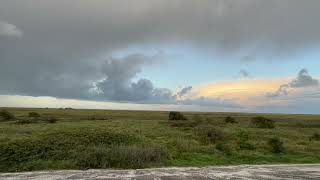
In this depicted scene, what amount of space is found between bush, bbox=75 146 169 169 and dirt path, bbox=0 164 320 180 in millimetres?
2006

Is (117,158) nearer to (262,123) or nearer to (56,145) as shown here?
(56,145)

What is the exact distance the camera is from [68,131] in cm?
2962

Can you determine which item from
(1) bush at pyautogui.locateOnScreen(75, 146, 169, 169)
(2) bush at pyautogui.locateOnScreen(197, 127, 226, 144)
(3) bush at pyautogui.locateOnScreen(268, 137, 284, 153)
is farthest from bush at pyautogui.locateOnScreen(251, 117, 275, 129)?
(1) bush at pyautogui.locateOnScreen(75, 146, 169, 169)

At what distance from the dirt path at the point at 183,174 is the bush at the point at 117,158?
2006 mm

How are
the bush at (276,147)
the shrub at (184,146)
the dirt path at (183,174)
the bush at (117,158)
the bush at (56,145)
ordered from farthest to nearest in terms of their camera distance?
the bush at (276,147) < the shrub at (184,146) < the bush at (56,145) < the bush at (117,158) < the dirt path at (183,174)

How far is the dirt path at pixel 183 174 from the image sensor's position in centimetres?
1772

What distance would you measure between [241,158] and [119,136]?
8925 millimetres

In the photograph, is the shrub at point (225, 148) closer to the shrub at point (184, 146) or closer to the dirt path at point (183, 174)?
the shrub at point (184, 146)

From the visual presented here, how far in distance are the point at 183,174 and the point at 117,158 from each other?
15.7 feet

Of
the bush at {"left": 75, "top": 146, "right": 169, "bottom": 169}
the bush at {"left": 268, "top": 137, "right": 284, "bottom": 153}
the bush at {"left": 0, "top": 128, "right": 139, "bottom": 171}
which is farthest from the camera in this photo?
the bush at {"left": 268, "top": 137, "right": 284, "bottom": 153}

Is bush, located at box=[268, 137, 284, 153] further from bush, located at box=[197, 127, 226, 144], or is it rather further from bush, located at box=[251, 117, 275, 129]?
bush, located at box=[251, 117, 275, 129]

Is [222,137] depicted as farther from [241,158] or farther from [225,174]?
[225,174]

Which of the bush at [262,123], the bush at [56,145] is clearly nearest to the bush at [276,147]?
the bush at [56,145]

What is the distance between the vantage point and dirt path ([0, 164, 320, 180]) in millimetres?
17719
